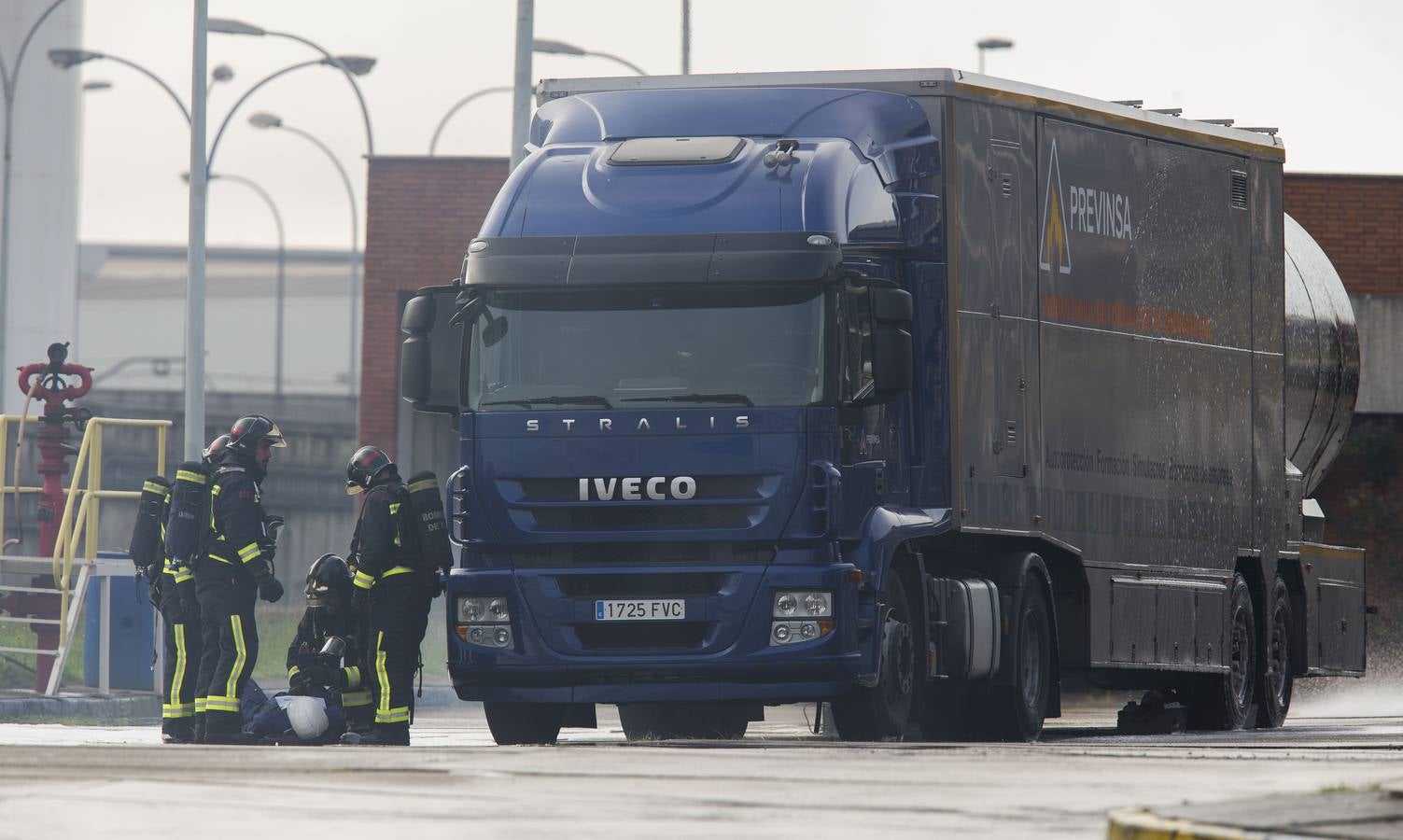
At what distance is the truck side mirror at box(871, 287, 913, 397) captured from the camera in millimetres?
13445

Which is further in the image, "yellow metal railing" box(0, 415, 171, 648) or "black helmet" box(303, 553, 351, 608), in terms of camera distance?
"yellow metal railing" box(0, 415, 171, 648)

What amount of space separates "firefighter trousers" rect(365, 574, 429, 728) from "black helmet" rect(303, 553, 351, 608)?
0.50m

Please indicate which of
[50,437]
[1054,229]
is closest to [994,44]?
[50,437]

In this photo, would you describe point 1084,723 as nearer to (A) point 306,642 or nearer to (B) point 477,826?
(A) point 306,642

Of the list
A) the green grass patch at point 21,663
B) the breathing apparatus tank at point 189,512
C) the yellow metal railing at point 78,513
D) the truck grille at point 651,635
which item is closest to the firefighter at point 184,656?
the breathing apparatus tank at point 189,512

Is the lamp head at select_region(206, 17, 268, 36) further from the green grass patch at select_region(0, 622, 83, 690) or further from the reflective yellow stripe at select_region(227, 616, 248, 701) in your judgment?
the reflective yellow stripe at select_region(227, 616, 248, 701)

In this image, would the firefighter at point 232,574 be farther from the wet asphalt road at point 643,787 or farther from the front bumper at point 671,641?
the front bumper at point 671,641

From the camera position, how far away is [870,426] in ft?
45.9

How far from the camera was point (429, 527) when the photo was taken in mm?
15641

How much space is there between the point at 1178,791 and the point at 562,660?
4.71 meters

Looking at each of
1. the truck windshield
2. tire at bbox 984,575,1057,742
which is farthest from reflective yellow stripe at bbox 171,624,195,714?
tire at bbox 984,575,1057,742

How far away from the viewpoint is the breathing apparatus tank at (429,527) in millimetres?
15609

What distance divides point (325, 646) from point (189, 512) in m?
1.13

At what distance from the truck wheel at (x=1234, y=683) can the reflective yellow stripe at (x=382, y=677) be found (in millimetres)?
5768
